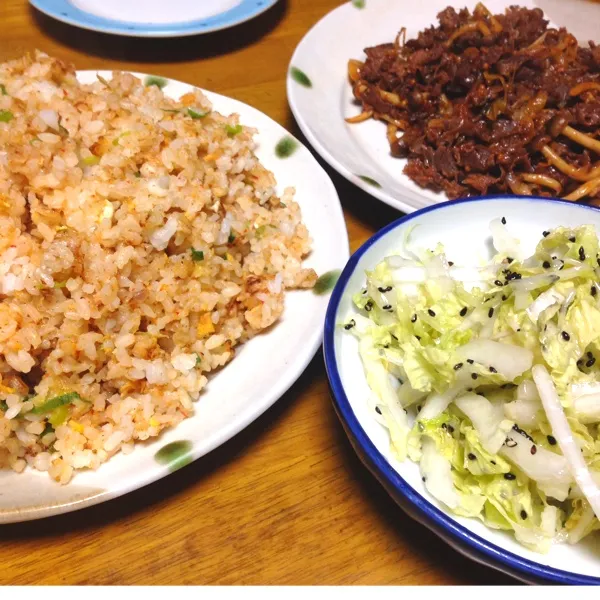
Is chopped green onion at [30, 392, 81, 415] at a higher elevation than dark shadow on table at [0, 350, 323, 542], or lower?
higher

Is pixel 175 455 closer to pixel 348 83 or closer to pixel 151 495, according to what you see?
pixel 151 495

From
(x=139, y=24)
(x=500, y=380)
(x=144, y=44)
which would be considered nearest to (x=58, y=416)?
(x=500, y=380)

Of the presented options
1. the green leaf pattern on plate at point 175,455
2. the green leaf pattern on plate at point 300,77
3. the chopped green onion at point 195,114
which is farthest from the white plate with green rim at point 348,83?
the green leaf pattern on plate at point 175,455

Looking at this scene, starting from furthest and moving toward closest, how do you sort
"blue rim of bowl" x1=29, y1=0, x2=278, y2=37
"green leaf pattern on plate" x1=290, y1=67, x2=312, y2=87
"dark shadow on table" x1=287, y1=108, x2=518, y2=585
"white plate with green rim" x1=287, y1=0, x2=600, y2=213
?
"blue rim of bowl" x1=29, y1=0, x2=278, y2=37 < "green leaf pattern on plate" x1=290, y1=67, x2=312, y2=87 < "white plate with green rim" x1=287, y1=0, x2=600, y2=213 < "dark shadow on table" x1=287, y1=108, x2=518, y2=585

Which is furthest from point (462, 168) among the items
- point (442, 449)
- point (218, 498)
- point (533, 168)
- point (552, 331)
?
point (218, 498)

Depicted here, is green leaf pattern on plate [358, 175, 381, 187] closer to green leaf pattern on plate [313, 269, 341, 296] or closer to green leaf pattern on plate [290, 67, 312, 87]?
green leaf pattern on plate [313, 269, 341, 296]

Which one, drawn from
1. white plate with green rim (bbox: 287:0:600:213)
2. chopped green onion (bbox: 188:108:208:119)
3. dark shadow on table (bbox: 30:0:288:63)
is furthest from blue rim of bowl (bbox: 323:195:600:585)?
Answer: dark shadow on table (bbox: 30:0:288:63)

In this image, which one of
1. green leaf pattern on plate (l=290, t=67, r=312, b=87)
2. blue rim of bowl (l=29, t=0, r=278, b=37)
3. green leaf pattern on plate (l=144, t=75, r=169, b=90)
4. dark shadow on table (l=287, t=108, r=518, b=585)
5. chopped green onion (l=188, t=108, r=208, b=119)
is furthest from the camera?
blue rim of bowl (l=29, t=0, r=278, b=37)

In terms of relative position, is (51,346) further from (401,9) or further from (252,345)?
(401,9)
